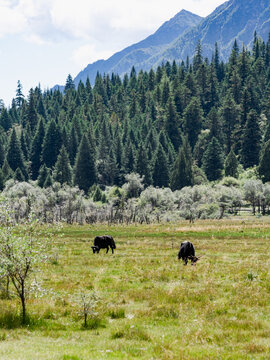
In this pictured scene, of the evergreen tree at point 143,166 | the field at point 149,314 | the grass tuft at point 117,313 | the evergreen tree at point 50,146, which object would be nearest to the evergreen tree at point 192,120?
the evergreen tree at point 143,166

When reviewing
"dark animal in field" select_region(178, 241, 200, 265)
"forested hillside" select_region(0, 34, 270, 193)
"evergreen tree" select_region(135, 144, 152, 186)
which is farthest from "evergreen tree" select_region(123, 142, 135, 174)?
"dark animal in field" select_region(178, 241, 200, 265)

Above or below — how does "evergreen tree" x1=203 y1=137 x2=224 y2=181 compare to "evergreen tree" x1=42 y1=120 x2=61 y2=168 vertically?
below

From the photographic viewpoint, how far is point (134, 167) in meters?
140

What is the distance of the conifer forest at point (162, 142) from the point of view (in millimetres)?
133000

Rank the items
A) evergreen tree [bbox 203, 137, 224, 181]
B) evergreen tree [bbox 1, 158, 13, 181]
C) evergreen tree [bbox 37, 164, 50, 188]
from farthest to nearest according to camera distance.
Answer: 1. evergreen tree [bbox 1, 158, 13, 181]
2. evergreen tree [bbox 203, 137, 224, 181]
3. evergreen tree [bbox 37, 164, 50, 188]

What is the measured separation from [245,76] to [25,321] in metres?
187

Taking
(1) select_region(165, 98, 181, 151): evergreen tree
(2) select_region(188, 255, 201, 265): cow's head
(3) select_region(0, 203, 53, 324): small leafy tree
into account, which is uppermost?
(1) select_region(165, 98, 181, 151): evergreen tree

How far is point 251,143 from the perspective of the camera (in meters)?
142

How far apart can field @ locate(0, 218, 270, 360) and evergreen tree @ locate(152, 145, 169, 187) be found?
357 feet

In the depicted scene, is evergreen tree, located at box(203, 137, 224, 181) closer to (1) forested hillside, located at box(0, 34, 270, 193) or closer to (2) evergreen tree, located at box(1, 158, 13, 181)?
(1) forested hillside, located at box(0, 34, 270, 193)

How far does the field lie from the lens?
423 inches

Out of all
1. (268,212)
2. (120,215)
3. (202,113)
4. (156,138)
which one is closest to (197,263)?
(120,215)

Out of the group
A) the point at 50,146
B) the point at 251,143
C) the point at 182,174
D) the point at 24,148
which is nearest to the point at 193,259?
the point at 182,174

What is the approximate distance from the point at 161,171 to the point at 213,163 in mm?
18652
